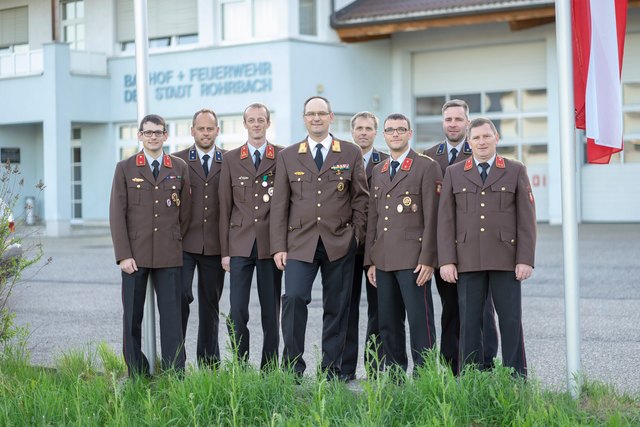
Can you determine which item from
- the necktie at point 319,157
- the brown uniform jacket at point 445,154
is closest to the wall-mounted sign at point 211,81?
the brown uniform jacket at point 445,154

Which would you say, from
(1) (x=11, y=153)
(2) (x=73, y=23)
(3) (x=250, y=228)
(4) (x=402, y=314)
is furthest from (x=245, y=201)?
(1) (x=11, y=153)

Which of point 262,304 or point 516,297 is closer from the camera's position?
point 516,297

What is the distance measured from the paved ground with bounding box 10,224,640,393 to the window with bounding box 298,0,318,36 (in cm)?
892

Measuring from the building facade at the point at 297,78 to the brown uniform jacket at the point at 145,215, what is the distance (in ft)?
58.7

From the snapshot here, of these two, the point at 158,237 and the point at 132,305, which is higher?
the point at 158,237

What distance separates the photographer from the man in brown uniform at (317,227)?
715cm

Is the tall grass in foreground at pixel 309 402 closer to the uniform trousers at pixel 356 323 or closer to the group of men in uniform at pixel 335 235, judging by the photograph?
the group of men in uniform at pixel 335 235

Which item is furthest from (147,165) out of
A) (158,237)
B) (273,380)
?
(273,380)

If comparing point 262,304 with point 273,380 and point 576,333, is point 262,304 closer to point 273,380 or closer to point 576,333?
point 273,380

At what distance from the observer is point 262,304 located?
24.8 ft

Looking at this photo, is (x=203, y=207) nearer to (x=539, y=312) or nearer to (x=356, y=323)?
(x=356, y=323)

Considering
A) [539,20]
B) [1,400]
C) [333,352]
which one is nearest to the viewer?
[1,400]

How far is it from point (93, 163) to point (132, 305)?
24.2 metres

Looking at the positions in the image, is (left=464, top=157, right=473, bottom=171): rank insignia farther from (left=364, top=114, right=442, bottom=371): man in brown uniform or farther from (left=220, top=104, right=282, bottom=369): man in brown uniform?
(left=220, top=104, right=282, bottom=369): man in brown uniform
